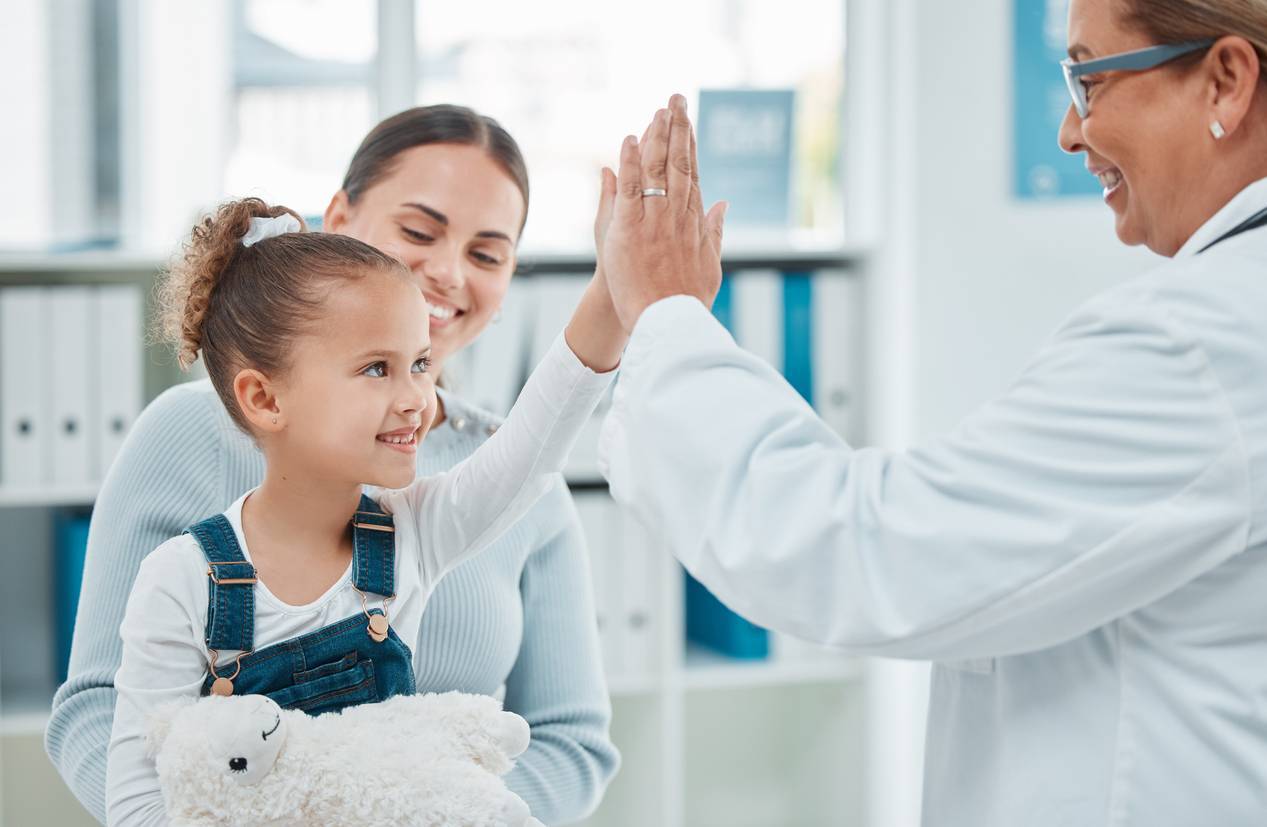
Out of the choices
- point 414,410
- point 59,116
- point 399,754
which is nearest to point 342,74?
point 59,116

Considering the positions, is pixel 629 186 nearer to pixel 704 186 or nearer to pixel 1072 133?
pixel 1072 133

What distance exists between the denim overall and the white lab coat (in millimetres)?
236

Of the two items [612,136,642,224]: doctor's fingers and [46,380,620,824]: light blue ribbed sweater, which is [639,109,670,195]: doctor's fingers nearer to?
[612,136,642,224]: doctor's fingers

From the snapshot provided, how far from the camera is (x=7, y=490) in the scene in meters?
2.51

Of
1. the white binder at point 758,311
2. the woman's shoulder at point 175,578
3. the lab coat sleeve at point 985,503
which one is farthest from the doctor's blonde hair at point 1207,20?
the white binder at point 758,311

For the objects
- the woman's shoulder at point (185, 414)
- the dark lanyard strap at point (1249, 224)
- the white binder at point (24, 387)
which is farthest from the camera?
the white binder at point (24, 387)

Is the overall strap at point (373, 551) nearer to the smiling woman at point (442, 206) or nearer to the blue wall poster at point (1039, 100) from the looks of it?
the smiling woman at point (442, 206)

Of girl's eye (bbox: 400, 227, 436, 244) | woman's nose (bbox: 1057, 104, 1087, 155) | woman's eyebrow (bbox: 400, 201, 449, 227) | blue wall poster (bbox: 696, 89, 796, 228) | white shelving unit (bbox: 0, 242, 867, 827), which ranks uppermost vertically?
blue wall poster (bbox: 696, 89, 796, 228)

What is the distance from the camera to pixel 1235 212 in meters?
1.00

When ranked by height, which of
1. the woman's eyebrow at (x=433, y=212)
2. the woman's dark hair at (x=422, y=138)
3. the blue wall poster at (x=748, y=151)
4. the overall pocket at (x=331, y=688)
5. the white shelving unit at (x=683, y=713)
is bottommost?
the white shelving unit at (x=683, y=713)

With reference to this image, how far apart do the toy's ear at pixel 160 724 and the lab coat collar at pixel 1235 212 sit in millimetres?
867

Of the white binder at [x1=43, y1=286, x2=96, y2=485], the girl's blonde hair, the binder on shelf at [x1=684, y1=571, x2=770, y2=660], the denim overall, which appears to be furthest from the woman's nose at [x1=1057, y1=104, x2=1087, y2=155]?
the white binder at [x1=43, y1=286, x2=96, y2=485]

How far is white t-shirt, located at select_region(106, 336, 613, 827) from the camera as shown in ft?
3.16

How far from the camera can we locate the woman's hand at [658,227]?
1.08 metres
